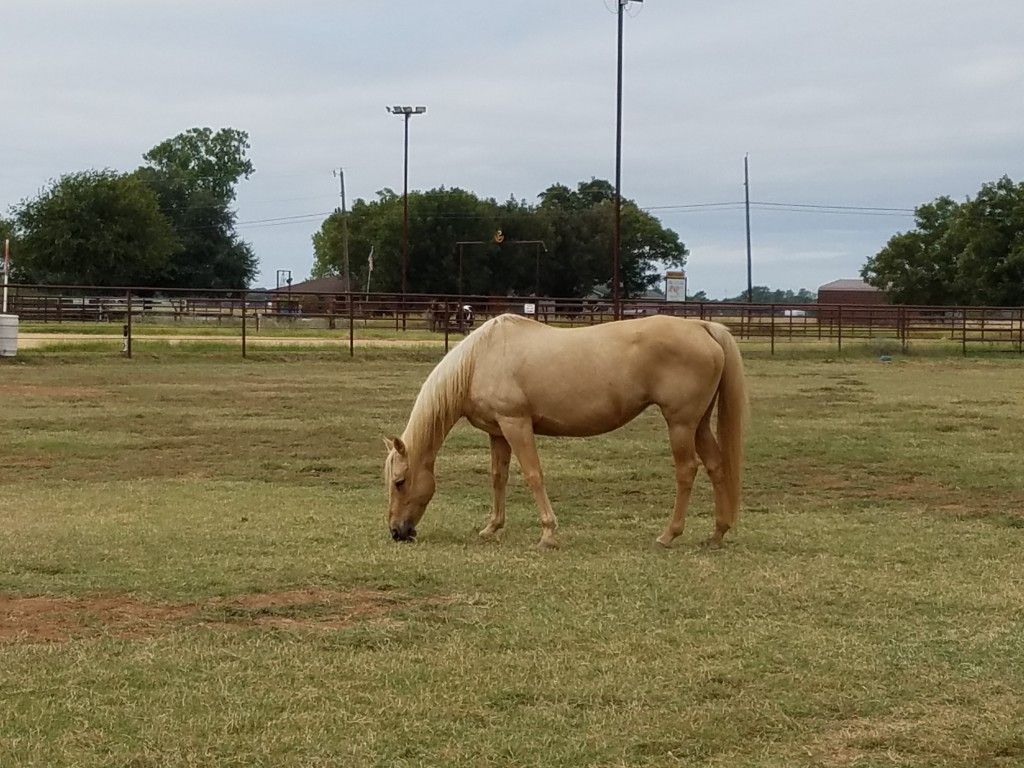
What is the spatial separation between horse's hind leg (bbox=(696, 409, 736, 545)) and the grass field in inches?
5.3

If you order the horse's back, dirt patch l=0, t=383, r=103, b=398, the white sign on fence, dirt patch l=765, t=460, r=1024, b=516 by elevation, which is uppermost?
the white sign on fence

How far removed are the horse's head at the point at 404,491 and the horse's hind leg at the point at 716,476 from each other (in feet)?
6.07

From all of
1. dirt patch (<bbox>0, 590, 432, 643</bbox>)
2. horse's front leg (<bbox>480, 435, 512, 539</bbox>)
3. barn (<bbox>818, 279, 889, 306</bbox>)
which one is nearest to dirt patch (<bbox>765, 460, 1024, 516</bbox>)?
horse's front leg (<bbox>480, 435, 512, 539</bbox>)

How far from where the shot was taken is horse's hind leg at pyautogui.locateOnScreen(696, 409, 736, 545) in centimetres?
777

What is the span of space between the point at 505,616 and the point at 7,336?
896 inches

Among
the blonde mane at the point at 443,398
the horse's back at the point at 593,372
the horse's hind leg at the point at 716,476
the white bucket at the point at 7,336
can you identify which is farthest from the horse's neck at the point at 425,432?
the white bucket at the point at 7,336

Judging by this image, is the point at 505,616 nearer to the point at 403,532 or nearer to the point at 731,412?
the point at 403,532

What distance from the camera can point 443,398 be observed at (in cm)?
800

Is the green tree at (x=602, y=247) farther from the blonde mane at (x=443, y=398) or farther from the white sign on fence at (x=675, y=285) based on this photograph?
the blonde mane at (x=443, y=398)

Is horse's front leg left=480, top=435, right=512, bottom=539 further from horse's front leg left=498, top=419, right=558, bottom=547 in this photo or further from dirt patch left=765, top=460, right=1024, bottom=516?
dirt patch left=765, top=460, right=1024, bottom=516

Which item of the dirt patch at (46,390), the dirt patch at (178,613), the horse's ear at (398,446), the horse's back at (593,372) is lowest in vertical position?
the dirt patch at (178,613)

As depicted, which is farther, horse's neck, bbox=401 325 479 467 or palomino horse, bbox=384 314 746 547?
horse's neck, bbox=401 325 479 467

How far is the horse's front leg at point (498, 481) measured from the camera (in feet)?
26.6

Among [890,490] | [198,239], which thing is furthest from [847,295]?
[890,490]
